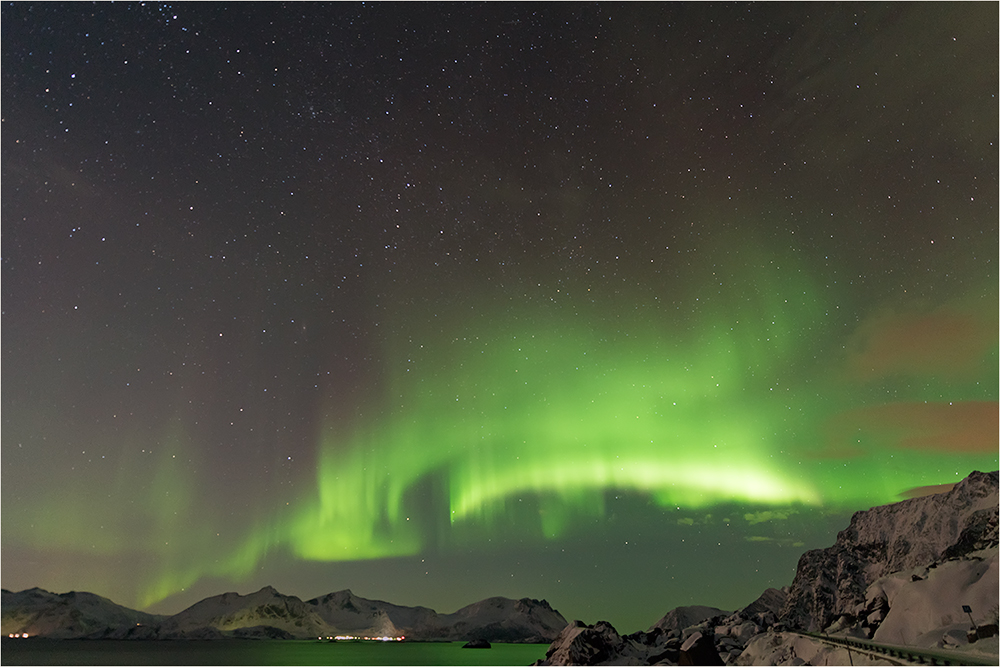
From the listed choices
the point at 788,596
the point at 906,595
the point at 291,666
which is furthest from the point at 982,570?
the point at 291,666

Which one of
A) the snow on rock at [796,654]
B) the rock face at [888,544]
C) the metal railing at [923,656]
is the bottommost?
the snow on rock at [796,654]

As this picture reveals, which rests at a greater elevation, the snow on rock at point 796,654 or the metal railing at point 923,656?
the metal railing at point 923,656

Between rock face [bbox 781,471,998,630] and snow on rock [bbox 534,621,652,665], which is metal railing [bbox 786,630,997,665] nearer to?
snow on rock [bbox 534,621,652,665]

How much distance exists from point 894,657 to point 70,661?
19049 centimetres

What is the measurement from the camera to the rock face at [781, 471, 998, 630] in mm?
123375

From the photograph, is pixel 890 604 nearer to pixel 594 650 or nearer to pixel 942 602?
pixel 942 602

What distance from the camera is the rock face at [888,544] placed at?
405 ft

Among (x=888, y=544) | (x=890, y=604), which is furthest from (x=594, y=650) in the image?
(x=888, y=544)

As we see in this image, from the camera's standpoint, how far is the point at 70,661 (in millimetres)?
166625

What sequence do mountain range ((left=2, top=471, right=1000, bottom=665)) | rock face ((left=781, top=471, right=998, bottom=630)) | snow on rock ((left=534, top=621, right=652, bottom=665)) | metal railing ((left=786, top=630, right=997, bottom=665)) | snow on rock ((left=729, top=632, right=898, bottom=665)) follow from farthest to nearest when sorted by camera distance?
rock face ((left=781, top=471, right=998, bottom=630))
snow on rock ((left=534, top=621, right=652, bottom=665))
mountain range ((left=2, top=471, right=1000, bottom=665))
snow on rock ((left=729, top=632, right=898, bottom=665))
metal railing ((left=786, top=630, right=997, bottom=665))

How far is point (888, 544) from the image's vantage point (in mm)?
156125

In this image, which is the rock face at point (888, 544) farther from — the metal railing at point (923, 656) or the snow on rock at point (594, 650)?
the metal railing at point (923, 656)

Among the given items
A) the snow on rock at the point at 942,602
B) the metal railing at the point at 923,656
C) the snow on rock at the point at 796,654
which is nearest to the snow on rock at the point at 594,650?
the snow on rock at the point at 796,654

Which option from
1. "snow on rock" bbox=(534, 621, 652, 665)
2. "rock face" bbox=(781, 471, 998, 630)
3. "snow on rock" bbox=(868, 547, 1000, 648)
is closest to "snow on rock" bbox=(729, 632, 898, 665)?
"snow on rock" bbox=(868, 547, 1000, 648)
